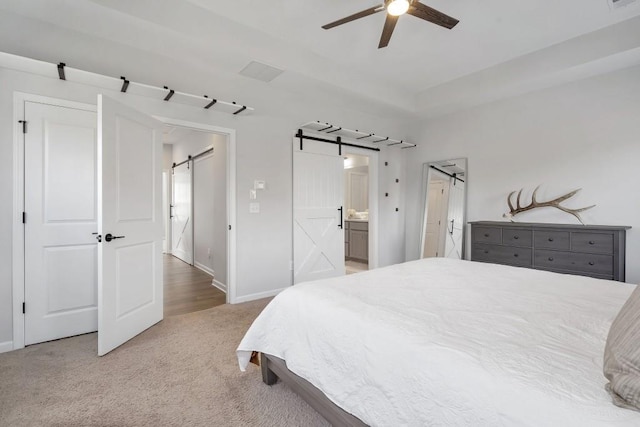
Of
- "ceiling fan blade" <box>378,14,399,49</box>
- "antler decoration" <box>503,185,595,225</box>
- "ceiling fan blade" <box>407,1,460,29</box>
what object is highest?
"ceiling fan blade" <box>407,1,460,29</box>

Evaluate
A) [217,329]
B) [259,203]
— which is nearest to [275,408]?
[217,329]

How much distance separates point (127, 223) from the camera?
2.66 metres

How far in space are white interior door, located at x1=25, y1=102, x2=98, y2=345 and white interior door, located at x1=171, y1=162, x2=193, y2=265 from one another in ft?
10.5

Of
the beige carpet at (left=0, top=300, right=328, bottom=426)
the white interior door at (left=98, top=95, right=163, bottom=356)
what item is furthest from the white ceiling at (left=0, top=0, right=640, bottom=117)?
the beige carpet at (left=0, top=300, right=328, bottom=426)

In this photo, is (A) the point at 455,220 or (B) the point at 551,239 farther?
(A) the point at 455,220

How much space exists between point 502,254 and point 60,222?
4.64 metres

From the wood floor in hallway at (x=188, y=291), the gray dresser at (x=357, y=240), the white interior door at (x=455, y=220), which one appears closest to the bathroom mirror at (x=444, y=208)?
the white interior door at (x=455, y=220)

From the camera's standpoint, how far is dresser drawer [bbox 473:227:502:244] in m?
3.74

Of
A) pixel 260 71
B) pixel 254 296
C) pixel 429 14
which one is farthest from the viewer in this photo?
pixel 254 296

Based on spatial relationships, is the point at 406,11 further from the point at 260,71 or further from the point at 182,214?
the point at 182,214

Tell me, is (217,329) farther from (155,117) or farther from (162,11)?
(162,11)

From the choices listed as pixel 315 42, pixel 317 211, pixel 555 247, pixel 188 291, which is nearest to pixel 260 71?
pixel 315 42

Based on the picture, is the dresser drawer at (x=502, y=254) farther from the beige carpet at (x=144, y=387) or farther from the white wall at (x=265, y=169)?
the beige carpet at (x=144, y=387)

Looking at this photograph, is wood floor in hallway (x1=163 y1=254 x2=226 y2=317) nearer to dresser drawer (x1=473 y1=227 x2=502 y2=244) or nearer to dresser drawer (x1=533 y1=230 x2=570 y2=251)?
dresser drawer (x1=473 y1=227 x2=502 y2=244)
